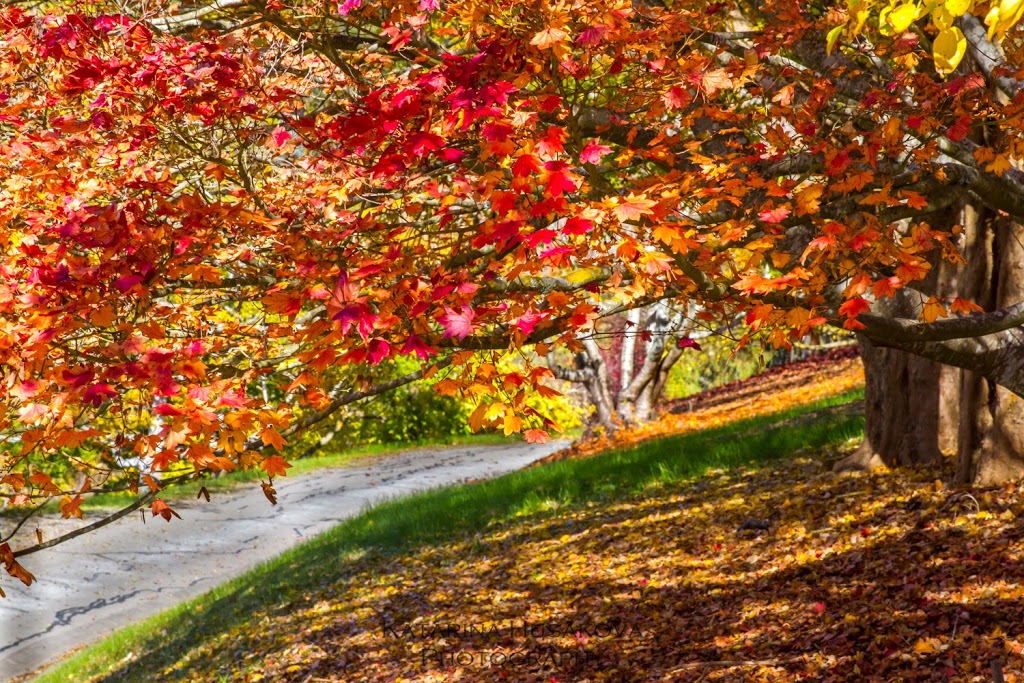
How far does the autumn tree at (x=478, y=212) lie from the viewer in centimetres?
350

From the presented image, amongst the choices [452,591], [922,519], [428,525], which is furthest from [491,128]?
[428,525]

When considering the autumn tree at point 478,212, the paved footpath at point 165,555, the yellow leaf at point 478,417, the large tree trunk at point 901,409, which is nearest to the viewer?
the yellow leaf at point 478,417

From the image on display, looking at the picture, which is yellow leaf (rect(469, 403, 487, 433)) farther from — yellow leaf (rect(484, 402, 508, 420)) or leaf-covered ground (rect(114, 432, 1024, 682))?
leaf-covered ground (rect(114, 432, 1024, 682))

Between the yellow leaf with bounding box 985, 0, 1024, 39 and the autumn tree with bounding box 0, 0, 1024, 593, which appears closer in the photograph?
the yellow leaf with bounding box 985, 0, 1024, 39

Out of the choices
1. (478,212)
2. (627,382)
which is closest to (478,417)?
(478,212)

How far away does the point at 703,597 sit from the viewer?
5.93 m

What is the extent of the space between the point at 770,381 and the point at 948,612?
16.9 meters

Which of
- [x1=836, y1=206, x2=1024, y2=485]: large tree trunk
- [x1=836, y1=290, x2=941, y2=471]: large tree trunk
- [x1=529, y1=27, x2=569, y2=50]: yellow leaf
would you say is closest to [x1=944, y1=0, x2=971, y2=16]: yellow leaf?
[x1=529, y1=27, x2=569, y2=50]: yellow leaf

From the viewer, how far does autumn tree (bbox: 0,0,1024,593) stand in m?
3.50

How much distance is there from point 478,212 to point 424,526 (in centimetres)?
585

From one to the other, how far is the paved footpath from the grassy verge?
2.54 ft

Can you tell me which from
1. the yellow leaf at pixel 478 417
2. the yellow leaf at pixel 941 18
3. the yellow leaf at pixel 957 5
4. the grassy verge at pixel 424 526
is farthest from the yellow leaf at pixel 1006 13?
the grassy verge at pixel 424 526

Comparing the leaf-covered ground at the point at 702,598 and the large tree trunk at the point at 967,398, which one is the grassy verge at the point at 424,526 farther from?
the large tree trunk at the point at 967,398

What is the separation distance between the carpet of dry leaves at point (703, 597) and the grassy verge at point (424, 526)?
12.7 inches
